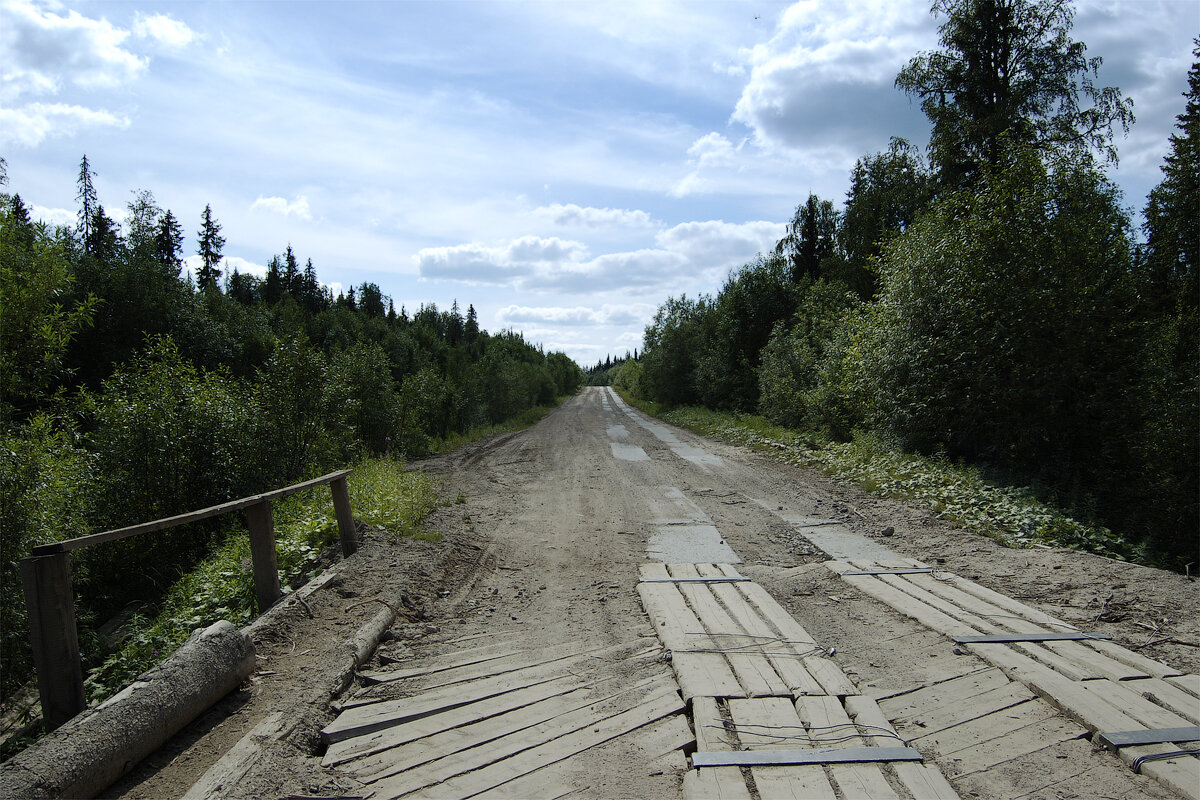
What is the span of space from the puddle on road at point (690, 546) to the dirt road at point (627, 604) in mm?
47

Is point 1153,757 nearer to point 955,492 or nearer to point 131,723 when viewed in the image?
point 131,723

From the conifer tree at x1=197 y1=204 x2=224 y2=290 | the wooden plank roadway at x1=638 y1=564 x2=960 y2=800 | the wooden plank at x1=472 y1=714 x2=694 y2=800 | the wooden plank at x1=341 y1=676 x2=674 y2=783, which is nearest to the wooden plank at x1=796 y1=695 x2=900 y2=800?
the wooden plank roadway at x1=638 y1=564 x2=960 y2=800

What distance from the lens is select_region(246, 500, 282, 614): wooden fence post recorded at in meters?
5.28

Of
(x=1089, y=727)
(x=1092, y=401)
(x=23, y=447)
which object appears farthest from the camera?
(x=1092, y=401)

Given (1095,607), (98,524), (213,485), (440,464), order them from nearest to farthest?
(1095,607), (98,524), (213,485), (440,464)

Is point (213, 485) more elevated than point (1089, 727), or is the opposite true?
point (213, 485)

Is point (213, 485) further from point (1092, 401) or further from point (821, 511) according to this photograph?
→ point (1092, 401)

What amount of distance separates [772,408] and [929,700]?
→ 1962 centimetres

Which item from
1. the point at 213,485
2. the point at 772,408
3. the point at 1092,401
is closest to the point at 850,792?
the point at 213,485

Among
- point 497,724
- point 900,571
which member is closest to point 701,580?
point 900,571

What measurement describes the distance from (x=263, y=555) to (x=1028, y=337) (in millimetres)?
11423

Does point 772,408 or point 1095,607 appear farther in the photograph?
point 772,408

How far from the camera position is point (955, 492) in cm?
952

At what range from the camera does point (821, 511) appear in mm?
9383
